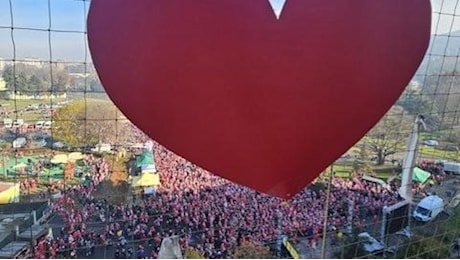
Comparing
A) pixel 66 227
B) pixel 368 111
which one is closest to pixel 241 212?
pixel 66 227

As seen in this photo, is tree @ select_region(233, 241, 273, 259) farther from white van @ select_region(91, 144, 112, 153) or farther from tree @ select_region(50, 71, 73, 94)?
tree @ select_region(50, 71, 73, 94)

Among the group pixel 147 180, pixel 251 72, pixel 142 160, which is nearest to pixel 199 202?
pixel 147 180

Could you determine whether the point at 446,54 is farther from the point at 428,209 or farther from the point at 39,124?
the point at 428,209

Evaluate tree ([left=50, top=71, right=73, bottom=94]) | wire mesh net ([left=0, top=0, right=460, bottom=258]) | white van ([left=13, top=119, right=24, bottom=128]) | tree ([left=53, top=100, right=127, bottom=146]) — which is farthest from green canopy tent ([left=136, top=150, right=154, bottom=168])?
tree ([left=50, top=71, right=73, bottom=94])

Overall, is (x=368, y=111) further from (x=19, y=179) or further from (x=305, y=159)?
(x=19, y=179)

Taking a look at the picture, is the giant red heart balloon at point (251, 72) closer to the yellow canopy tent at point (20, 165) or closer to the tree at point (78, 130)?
the tree at point (78, 130)
